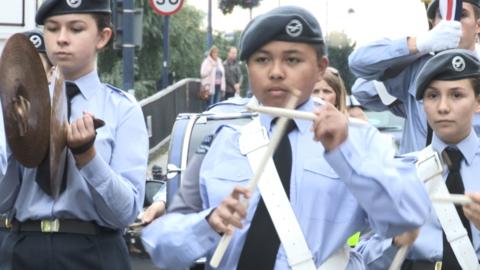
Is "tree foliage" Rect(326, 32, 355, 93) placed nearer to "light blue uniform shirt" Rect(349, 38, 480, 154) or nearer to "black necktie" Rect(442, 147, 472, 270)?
"light blue uniform shirt" Rect(349, 38, 480, 154)

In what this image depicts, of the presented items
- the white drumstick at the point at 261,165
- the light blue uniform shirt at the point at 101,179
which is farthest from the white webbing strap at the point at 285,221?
the light blue uniform shirt at the point at 101,179

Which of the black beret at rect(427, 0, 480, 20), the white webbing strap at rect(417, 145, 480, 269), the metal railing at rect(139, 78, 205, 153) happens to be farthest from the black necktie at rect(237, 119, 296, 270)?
the metal railing at rect(139, 78, 205, 153)

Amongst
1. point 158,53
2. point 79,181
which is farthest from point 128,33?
point 158,53

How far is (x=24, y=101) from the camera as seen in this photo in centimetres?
492

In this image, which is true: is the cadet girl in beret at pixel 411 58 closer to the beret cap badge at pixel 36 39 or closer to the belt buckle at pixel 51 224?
the belt buckle at pixel 51 224

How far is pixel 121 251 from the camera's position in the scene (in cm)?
543

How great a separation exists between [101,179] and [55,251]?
521 mm

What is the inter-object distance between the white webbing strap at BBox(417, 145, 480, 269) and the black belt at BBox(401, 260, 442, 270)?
13cm

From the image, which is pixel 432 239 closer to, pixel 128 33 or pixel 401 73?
pixel 401 73

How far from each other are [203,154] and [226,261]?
15.3 inches

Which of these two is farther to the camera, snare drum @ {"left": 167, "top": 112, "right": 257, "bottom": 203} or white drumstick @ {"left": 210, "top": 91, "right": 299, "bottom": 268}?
snare drum @ {"left": 167, "top": 112, "right": 257, "bottom": 203}

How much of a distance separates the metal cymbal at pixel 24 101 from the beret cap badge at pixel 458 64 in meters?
1.76

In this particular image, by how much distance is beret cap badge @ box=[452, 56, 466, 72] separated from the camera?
16.3ft

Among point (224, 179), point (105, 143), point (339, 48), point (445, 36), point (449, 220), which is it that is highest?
point (445, 36)
